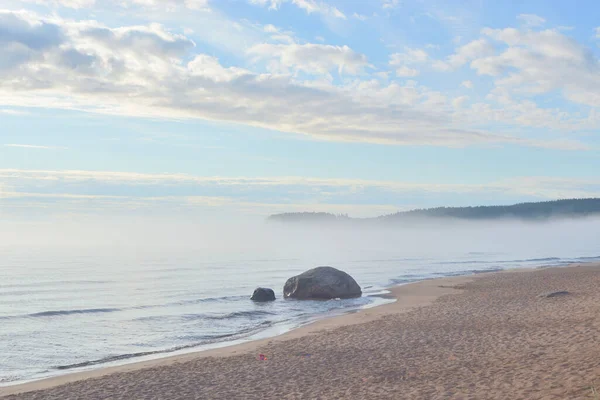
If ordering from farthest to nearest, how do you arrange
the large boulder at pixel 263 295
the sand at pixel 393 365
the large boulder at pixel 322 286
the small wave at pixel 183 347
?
the large boulder at pixel 322 286 → the large boulder at pixel 263 295 → the small wave at pixel 183 347 → the sand at pixel 393 365

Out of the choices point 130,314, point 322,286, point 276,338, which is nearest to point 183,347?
point 276,338

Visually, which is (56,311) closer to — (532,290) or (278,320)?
(278,320)

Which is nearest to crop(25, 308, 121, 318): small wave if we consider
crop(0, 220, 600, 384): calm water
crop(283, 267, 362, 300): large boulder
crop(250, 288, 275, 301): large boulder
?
crop(0, 220, 600, 384): calm water

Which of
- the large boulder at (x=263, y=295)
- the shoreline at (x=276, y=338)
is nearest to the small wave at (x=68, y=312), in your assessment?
the large boulder at (x=263, y=295)

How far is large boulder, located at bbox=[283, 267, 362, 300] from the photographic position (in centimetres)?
3114

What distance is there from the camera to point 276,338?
19.6 meters

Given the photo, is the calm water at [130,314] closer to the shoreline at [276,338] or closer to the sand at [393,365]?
the shoreline at [276,338]

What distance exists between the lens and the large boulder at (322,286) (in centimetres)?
3114

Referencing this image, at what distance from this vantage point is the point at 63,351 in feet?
62.4

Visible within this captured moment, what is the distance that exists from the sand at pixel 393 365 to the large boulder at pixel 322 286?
8575 mm

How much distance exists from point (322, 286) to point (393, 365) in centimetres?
1736

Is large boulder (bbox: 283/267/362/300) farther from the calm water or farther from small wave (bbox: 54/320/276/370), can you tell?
small wave (bbox: 54/320/276/370)

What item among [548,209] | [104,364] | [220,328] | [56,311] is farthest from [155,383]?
[548,209]

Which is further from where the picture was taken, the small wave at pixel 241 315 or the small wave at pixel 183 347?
the small wave at pixel 241 315
